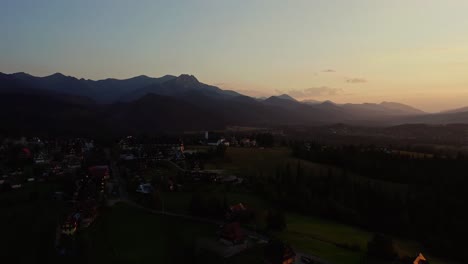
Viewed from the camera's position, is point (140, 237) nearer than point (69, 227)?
Yes

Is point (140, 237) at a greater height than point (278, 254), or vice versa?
point (278, 254)

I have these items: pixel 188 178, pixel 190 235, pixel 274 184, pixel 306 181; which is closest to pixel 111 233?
pixel 190 235

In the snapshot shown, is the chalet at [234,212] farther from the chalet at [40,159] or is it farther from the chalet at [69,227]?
the chalet at [40,159]

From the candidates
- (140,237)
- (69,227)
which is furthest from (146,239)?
(69,227)

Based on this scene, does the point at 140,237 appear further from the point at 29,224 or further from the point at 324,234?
the point at 324,234

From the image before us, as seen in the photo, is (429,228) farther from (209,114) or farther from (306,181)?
(209,114)
